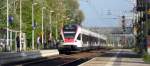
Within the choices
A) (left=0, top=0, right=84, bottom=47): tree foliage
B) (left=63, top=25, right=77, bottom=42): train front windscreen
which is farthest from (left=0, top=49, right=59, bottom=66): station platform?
(left=0, top=0, right=84, bottom=47): tree foliage

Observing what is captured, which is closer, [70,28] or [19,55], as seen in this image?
[19,55]

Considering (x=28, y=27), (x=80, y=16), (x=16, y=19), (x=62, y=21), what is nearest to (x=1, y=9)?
(x=16, y=19)

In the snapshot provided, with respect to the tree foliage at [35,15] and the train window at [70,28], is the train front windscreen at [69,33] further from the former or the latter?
the tree foliage at [35,15]

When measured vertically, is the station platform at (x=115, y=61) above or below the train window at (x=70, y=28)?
below

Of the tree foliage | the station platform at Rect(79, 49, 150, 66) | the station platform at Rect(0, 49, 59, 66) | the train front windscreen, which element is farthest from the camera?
the tree foliage

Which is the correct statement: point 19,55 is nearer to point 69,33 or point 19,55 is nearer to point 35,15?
point 69,33

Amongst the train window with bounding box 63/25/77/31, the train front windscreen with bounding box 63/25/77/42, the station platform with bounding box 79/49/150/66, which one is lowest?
the station platform with bounding box 79/49/150/66

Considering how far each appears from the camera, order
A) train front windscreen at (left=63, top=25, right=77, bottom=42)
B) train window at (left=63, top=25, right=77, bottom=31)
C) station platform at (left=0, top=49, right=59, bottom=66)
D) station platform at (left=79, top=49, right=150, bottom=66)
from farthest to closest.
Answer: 1. train window at (left=63, top=25, right=77, bottom=31)
2. train front windscreen at (left=63, top=25, right=77, bottom=42)
3. station platform at (left=0, top=49, right=59, bottom=66)
4. station platform at (left=79, top=49, right=150, bottom=66)

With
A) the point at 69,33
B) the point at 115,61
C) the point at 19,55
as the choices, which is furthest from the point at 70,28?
the point at 115,61

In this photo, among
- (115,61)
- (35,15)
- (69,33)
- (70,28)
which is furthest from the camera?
(35,15)

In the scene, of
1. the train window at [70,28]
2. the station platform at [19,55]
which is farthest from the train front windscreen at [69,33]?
the station platform at [19,55]

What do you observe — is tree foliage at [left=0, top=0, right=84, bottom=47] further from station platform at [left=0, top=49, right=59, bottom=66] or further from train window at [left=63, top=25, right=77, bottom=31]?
station platform at [left=0, top=49, right=59, bottom=66]

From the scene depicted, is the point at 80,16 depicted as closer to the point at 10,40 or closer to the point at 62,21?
the point at 62,21

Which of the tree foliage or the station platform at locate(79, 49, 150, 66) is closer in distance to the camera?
the station platform at locate(79, 49, 150, 66)
